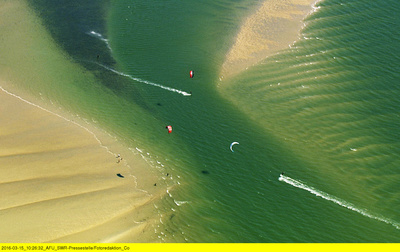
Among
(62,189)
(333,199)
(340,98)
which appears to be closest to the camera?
(62,189)

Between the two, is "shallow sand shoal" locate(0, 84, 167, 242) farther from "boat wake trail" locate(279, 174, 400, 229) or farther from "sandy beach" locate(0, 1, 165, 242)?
"boat wake trail" locate(279, 174, 400, 229)

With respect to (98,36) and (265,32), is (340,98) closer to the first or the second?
(265,32)

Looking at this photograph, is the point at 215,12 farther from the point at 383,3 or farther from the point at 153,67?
the point at 383,3

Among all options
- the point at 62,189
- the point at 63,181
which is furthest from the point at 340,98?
the point at 62,189

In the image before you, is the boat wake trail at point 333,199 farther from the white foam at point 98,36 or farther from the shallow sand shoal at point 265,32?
the white foam at point 98,36

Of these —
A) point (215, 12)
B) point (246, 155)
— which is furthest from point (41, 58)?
point (246, 155)
